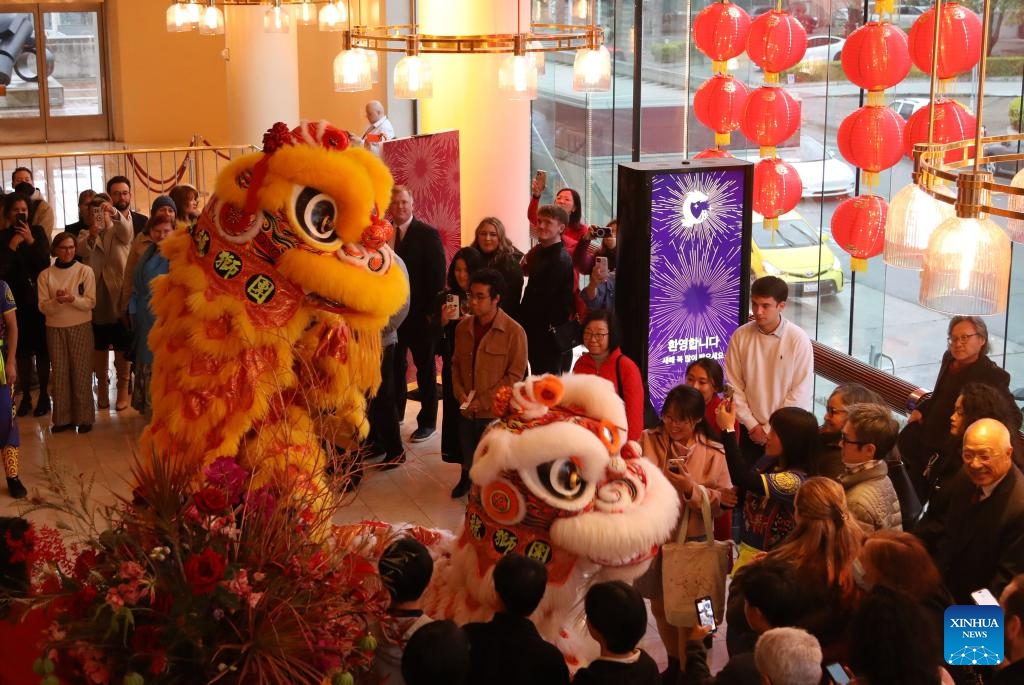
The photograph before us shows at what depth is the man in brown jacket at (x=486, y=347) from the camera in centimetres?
671

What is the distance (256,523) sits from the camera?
3117 mm

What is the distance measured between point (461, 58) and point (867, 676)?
23.4 feet

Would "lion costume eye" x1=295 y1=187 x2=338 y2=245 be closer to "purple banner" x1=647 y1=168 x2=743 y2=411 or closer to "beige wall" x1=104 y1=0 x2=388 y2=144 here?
"purple banner" x1=647 y1=168 x2=743 y2=411

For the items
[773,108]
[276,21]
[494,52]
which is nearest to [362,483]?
[494,52]

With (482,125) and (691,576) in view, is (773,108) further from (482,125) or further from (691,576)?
(482,125)

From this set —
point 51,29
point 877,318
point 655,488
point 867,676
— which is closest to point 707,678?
point 867,676

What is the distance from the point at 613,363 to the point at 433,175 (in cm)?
347

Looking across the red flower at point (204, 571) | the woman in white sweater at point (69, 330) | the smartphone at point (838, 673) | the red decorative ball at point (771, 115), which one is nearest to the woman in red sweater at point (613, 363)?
the red decorative ball at point (771, 115)

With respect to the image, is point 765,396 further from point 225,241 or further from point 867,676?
point 867,676

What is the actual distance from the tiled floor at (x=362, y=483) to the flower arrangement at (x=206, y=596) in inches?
136

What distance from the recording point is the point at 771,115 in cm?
685

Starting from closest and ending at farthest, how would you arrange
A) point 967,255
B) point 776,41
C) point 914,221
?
1. point 967,255
2. point 914,221
3. point 776,41

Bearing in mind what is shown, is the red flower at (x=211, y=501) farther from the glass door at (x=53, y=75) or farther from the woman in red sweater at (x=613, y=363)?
the glass door at (x=53, y=75)

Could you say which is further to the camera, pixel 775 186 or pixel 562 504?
pixel 775 186
